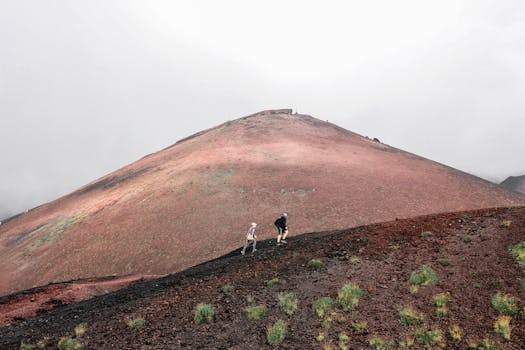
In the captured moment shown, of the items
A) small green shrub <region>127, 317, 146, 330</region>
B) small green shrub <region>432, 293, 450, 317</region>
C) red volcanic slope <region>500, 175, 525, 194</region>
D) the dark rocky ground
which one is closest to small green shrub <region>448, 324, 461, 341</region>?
the dark rocky ground

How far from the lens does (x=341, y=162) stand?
Answer: 52312mm

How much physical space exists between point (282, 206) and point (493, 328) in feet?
94.0

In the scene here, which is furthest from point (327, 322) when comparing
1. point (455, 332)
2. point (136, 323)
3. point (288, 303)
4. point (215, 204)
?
point (215, 204)

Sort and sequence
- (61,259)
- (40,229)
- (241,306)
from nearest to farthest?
(241,306), (61,259), (40,229)

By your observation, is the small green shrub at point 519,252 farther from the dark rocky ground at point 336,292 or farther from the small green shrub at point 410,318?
the small green shrub at point 410,318

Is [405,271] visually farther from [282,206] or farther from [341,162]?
[341,162]

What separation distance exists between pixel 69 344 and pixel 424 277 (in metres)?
12.0

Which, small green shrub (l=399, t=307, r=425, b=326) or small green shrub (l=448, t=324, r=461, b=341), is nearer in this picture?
small green shrub (l=448, t=324, r=461, b=341)

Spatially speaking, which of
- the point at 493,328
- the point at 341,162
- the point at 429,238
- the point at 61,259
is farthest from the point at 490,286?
the point at 341,162

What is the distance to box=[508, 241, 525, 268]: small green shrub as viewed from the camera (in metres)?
11.9

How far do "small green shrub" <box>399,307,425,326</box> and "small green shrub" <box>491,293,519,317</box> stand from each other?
6.87ft

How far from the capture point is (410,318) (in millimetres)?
10211

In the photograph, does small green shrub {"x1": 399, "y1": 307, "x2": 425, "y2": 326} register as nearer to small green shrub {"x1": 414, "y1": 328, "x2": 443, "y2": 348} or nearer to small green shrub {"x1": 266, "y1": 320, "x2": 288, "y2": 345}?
small green shrub {"x1": 414, "y1": 328, "x2": 443, "y2": 348}

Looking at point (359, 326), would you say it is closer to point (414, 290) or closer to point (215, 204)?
point (414, 290)
